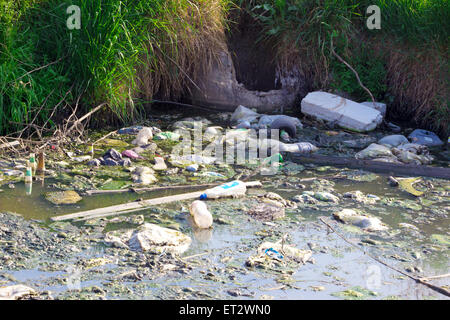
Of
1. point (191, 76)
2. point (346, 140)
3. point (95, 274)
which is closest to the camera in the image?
point (95, 274)

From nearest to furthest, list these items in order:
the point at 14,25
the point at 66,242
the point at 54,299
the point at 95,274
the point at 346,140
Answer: the point at 54,299 → the point at 95,274 → the point at 66,242 → the point at 14,25 → the point at 346,140

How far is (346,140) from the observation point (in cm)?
542

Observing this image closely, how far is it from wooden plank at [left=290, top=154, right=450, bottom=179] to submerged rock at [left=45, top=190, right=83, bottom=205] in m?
1.86

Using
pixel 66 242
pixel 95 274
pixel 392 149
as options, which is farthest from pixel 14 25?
pixel 392 149

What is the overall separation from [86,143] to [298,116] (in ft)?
7.89

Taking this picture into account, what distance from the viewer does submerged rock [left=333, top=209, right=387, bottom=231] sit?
3.35 metres

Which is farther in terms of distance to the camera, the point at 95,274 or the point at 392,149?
the point at 392,149

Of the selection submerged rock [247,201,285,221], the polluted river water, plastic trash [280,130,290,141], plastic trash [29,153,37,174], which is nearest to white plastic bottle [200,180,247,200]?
the polluted river water

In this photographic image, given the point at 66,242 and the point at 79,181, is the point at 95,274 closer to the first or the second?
the point at 66,242

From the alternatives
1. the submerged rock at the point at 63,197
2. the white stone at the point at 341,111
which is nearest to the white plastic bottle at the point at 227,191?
the submerged rock at the point at 63,197

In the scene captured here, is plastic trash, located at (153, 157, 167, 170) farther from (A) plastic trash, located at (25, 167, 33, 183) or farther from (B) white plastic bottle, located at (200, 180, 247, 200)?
(A) plastic trash, located at (25, 167, 33, 183)

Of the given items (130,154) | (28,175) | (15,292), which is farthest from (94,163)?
(15,292)

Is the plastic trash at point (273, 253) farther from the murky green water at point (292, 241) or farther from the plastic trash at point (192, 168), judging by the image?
the plastic trash at point (192, 168)

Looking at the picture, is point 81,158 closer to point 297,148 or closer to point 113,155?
point 113,155
